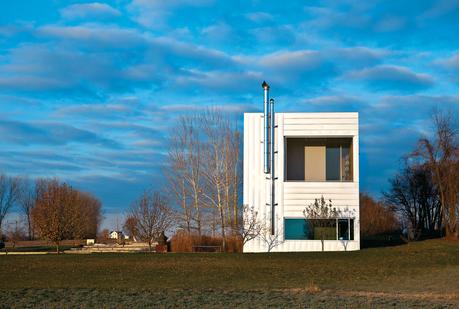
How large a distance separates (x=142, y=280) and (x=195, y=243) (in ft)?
71.9

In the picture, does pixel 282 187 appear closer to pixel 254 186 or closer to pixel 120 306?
pixel 254 186

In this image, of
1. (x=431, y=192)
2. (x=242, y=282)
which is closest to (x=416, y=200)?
(x=431, y=192)

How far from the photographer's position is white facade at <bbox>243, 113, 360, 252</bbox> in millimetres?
39125

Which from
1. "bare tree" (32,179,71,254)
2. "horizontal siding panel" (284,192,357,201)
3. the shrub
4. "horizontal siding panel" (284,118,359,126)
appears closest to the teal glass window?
"horizontal siding panel" (284,192,357,201)

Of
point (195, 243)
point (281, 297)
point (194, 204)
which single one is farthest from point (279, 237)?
point (281, 297)

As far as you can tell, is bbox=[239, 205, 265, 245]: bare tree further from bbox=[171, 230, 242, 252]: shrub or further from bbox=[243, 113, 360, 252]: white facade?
bbox=[171, 230, 242, 252]: shrub

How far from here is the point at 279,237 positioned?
3931 cm

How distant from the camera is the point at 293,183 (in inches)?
1559

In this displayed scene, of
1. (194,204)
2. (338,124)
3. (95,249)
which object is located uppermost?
(338,124)

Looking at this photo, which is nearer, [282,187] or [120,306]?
[120,306]

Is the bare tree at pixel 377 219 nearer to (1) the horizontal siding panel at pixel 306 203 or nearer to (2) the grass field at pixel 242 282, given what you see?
(1) the horizontal siding panel at pixel 306 203

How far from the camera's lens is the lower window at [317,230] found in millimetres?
38812

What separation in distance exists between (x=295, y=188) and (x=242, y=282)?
19.3 metres

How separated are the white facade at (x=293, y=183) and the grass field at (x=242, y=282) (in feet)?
18.6
